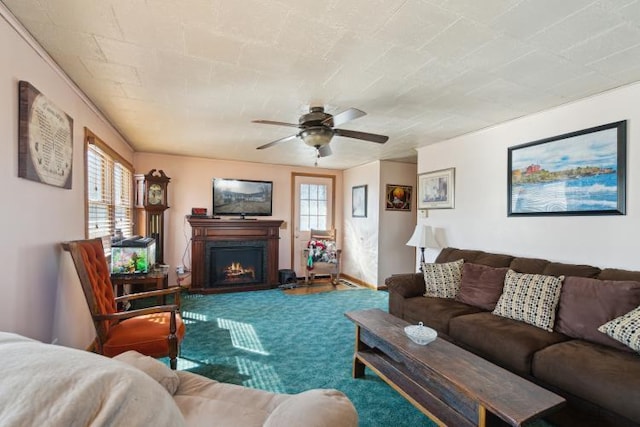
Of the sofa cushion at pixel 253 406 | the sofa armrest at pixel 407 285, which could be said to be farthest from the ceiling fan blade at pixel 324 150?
the sofa cushion at pixel 253 406

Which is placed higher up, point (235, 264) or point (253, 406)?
point (253, 406)

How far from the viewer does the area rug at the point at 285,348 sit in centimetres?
215

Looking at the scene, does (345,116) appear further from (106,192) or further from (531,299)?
(106,192)

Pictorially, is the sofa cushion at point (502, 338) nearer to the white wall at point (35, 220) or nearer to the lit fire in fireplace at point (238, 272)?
the white wall at point (35, 220)

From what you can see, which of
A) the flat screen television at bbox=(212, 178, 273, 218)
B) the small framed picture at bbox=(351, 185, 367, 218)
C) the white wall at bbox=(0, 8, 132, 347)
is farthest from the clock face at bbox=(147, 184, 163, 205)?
the small framed picture at bbox=(351, 185, 367, 218)

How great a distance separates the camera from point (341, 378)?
238 cm

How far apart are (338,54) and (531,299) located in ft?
7.78

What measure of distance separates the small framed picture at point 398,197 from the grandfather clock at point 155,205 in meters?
3.76

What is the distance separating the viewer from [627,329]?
6.08 feet

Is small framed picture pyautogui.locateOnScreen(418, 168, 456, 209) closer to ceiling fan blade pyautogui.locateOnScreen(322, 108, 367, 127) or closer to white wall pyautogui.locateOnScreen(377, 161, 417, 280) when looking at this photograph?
white wall pyautogui.locateOnScreen(377, 161, 417, 280)

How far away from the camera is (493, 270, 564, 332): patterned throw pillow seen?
7.61ft

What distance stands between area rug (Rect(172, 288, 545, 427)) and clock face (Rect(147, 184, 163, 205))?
5.12 ft

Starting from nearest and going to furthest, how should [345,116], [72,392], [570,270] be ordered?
1. [72,392]
2. [345,116]
3. [570,270]

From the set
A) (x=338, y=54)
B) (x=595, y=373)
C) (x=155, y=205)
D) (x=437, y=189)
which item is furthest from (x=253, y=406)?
(x=155, y=205)
